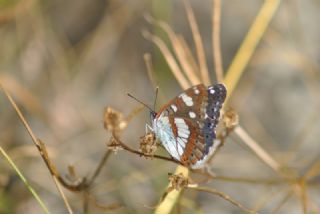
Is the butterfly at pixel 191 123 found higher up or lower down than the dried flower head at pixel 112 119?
lower down

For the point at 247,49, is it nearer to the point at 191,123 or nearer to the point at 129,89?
the point at 191,123

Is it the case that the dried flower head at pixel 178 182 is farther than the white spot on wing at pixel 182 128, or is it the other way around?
the white spot on wing at pixel 182 128

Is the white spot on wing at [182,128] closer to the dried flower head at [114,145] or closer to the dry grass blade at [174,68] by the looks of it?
the dried flower head at [114,145]

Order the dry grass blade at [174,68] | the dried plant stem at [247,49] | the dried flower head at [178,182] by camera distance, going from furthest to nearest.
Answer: the dried plant stem at [247,49], the dry grass blade at [174,68], the dried flower head at [178,182]

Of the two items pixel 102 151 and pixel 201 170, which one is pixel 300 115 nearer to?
pixel 102 151

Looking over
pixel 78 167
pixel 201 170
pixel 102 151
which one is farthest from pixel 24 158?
pixel 201 170

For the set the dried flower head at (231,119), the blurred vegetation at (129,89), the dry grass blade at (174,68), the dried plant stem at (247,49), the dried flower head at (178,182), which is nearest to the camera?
the dried flower head at (178,182)

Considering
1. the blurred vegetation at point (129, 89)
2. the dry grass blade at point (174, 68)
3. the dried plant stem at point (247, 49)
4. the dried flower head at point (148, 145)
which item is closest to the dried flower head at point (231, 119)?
the dried flower head at point (148, 145)

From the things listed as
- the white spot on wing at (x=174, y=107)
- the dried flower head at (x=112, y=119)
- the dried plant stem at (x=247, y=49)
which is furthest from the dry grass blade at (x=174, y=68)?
the dried flower head at (x=112, y=119)
